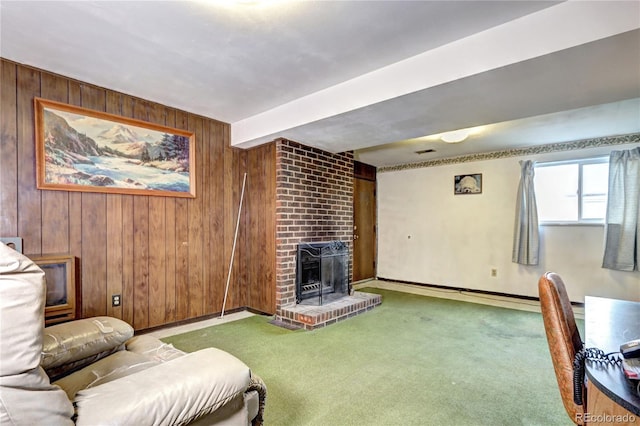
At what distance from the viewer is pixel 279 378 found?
2184mm

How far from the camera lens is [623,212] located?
3.77 meters

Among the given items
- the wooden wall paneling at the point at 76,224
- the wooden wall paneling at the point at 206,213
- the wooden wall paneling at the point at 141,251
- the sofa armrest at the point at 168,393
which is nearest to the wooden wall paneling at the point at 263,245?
the wooden wall paneling at the point at 206,213

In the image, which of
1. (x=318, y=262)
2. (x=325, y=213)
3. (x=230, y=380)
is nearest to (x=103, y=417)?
(x=230, y=380)

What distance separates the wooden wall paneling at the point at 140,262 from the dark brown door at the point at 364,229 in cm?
350

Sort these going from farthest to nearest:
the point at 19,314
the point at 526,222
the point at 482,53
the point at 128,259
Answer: the point at 526,222, the point at 128,259, the point at 482,53, the point at 19,314

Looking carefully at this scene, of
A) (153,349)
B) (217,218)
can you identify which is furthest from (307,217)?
(153,349)

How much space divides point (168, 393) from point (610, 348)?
4.90ft

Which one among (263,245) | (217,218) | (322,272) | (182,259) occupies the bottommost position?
(322,272)

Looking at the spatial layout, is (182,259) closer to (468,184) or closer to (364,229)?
(364,229)

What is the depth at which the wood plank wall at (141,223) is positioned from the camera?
2400 mm

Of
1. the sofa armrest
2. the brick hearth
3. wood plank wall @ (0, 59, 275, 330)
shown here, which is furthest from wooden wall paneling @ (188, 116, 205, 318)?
the sofa armrest

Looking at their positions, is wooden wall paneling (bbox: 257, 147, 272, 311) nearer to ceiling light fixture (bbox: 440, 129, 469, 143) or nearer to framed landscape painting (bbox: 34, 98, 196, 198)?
framed landscape painting (bbox: 34, 98, 196, 198)

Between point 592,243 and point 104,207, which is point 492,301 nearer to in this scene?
point 592,243

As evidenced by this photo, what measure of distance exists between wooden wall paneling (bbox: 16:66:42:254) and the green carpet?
4.59ft
